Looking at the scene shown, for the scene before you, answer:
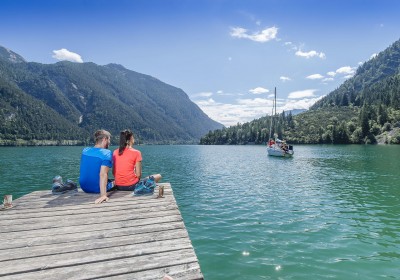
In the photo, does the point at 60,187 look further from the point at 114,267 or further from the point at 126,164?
the point at 114,267

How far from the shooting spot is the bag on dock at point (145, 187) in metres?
10.7

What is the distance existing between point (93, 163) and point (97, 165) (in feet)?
0.52

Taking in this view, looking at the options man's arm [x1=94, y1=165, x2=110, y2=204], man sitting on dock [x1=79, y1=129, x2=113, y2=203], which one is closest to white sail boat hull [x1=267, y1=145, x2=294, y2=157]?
man sitting on dock [x1=79, y1=129, x2=113, y2=203]

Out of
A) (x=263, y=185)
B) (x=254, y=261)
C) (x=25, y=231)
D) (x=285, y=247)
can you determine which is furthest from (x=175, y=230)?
(x=263, y=185)

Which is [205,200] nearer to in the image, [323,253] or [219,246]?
[219,246]

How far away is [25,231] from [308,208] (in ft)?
55.7

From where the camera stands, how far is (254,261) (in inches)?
423

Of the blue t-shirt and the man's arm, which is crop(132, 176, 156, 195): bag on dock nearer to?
the man's arm

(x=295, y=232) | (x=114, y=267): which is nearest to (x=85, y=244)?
(x=114, y=267)

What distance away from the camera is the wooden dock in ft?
16.4

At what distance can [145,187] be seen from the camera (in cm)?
1077

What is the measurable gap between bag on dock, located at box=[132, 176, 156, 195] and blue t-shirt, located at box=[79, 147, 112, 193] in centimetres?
139

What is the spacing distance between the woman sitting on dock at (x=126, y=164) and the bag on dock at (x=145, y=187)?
26 cm

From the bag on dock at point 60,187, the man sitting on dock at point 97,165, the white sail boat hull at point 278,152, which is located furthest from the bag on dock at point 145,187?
the white sail boat hull at point 278,152
